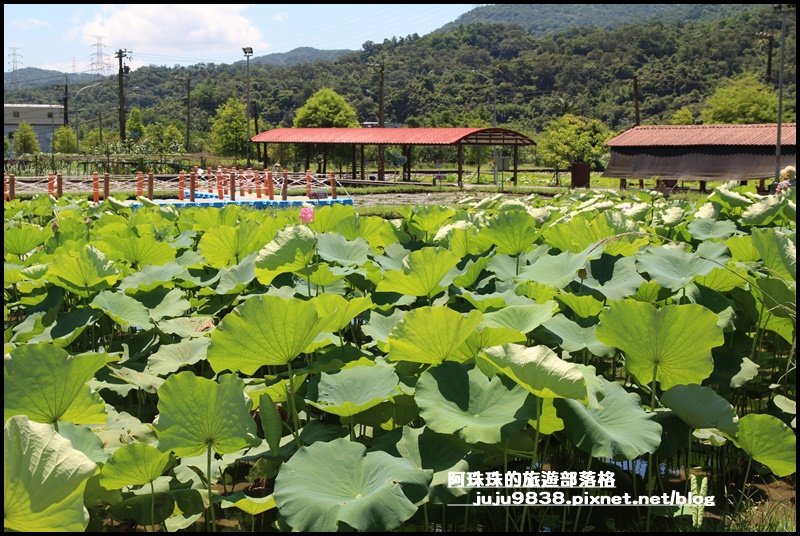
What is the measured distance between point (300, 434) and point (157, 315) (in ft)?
3.44

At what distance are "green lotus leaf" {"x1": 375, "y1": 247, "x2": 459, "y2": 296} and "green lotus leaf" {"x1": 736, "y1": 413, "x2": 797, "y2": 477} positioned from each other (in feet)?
3.25

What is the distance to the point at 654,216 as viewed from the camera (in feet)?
17.4

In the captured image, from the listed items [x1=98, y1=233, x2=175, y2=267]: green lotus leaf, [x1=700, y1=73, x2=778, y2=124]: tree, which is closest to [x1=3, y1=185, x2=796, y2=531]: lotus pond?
[x1=98, y1=233, x2=175, y2=267]: green lotus leaf

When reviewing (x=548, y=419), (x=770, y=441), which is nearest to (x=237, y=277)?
(x=548, y=419)

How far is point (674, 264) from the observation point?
2.96 meters

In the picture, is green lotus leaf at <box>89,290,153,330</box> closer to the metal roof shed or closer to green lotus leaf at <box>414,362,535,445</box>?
green lotus leaf at <box>414,362,535,445</box>

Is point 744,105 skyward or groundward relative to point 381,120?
skyward

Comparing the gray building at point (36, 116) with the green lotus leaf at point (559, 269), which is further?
the gray building at point (36, 116)

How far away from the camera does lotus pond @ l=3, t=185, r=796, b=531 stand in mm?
1774

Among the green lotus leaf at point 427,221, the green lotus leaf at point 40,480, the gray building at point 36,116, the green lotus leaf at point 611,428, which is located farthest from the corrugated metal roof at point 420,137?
the gray building at point 36,116

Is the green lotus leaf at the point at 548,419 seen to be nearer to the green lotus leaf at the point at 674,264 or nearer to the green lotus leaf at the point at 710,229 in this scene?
the green lotus leaf at the point at 674,264

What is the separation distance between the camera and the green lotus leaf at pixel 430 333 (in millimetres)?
1956

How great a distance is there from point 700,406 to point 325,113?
4441cm

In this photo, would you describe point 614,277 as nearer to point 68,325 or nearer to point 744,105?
point 68,325
